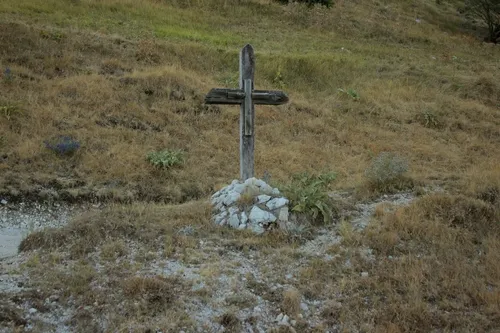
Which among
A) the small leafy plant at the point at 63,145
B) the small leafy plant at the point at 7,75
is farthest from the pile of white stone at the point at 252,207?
the small leafy plant at the point at 7,75

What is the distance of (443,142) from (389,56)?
9.89 meters

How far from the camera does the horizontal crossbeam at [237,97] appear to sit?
29.7 feet

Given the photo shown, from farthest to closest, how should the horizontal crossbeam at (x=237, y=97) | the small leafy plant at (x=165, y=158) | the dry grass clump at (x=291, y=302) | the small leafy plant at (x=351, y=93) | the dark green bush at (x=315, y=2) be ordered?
1. the dark green bush at (x=315, y=2)
2. the small leafy plant at (x=351, y=93)
3. the small leafy plant at (x=165, y=158)
4. the horizontal crossbeam at (x=237, y=97)
5. the dry grass clump at (x=291, y=302)

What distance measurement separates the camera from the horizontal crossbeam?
9.04 metres

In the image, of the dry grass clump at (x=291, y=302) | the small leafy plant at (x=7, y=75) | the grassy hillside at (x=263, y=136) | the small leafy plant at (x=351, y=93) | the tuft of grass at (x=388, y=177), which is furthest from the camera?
the small leafy plant at (x=351, y=93)

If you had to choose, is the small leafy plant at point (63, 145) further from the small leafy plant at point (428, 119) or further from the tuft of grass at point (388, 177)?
the small leafy plant at point (428, 119)

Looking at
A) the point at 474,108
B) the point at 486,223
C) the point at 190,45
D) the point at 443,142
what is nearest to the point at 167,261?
the point at 486,223

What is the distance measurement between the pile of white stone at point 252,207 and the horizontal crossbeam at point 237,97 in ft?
5.37

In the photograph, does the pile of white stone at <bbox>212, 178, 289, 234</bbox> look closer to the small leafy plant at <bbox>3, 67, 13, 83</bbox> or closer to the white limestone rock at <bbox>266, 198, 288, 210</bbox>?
the white limestone rock at <bbox>266, 198, 288, 210</bbox>

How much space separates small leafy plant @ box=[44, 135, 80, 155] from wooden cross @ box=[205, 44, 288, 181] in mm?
5134

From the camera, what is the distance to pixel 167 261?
22.5 ft

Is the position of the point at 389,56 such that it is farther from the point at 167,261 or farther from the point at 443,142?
the point at 167,261

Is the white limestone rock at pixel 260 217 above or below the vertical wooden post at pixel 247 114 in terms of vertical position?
below

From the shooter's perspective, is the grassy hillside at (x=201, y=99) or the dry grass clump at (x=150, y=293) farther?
the grassy hillside at (x=201, y=99)
